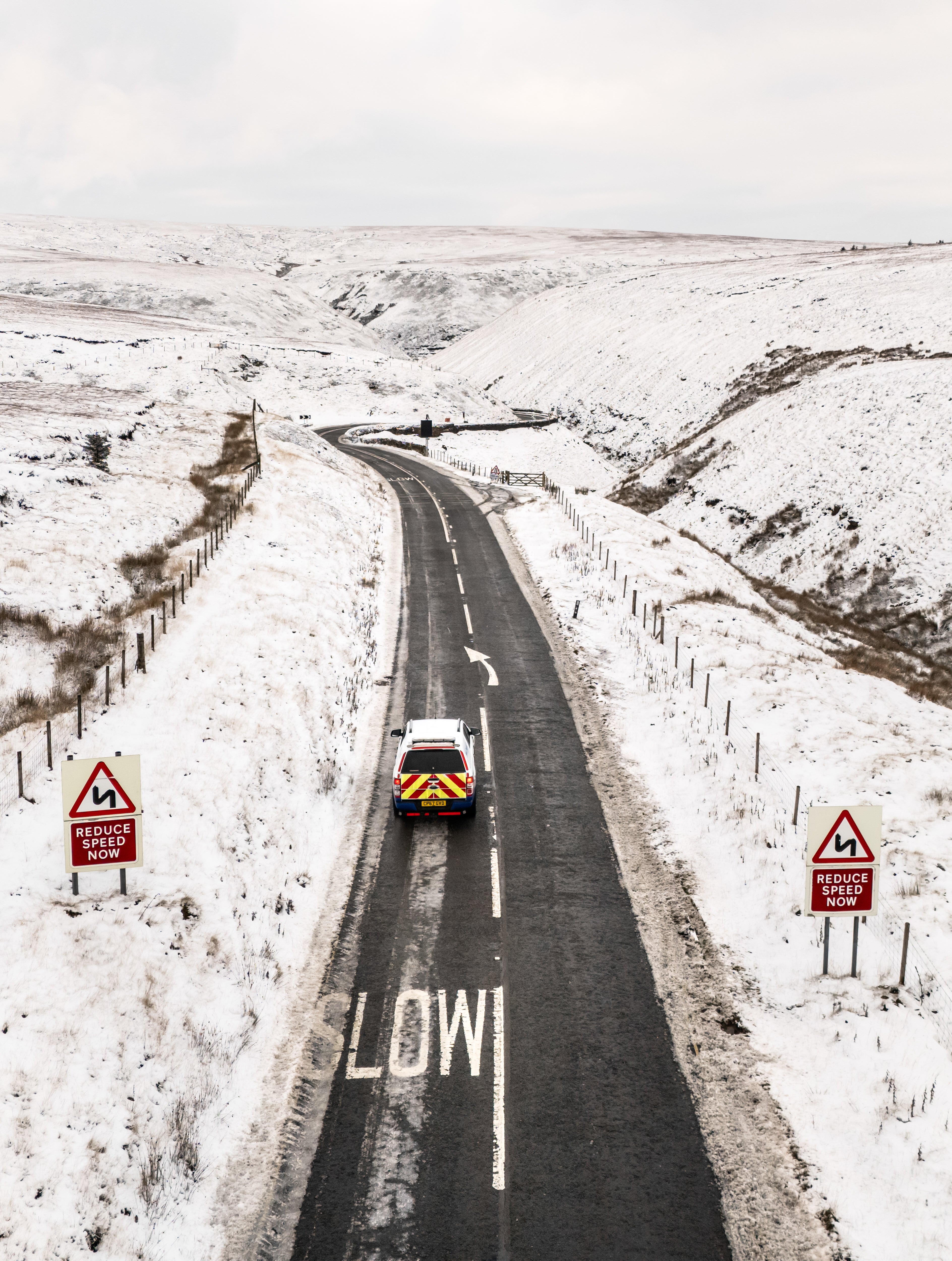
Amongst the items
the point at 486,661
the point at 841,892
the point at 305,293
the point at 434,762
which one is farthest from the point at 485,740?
the point at 305,293

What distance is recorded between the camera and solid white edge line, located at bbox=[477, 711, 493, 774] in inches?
782

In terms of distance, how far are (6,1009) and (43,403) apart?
4341cm

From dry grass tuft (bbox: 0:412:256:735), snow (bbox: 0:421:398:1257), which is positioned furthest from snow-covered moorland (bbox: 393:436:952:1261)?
dry grass tuft (bbox: 0:412:256:735)

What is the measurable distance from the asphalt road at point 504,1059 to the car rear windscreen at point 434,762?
3.43ft

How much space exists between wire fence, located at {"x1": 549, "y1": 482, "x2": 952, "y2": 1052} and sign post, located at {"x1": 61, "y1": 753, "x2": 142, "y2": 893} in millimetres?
9547

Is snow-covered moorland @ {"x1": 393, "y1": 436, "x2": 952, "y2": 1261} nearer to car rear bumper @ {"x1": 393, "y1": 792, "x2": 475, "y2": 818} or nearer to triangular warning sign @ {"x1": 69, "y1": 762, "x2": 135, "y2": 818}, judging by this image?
car rear bumper @ {"x1": 393, "y1": 792, "x2": 475, "y2": 818}

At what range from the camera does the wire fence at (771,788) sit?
11.8 meters

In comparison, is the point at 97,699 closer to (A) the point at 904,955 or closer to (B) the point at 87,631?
(B) the point at 87,631

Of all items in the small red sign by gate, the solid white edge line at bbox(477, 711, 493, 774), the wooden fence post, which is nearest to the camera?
the wooden fence post

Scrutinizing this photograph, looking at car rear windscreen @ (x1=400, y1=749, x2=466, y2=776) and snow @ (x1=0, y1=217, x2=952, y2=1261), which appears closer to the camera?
snow @ (x1=0, y1=217, x2=952, y2=1261)

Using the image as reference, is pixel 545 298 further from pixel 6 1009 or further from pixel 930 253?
pixel 6 1009

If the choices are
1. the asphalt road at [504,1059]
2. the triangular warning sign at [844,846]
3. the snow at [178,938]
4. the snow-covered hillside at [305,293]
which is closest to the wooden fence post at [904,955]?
the triangular warning sign at [844,846]

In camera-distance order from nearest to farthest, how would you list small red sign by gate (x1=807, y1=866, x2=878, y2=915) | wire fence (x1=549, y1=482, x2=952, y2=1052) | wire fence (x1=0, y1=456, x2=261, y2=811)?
wire fence (x1=549, y1=482, x2=952, y2=1052) < small red sign by gate (x1=807, y1=866, x2=878, y2=915) < wire fence (x1=0, y1=456, x2=261, y2=811)

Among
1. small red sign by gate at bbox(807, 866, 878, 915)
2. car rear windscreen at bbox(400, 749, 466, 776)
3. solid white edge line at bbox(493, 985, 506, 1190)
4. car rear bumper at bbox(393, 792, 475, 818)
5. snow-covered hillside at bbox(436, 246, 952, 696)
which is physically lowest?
solid white edge line at bbox(493, 985, 506, 1190)
